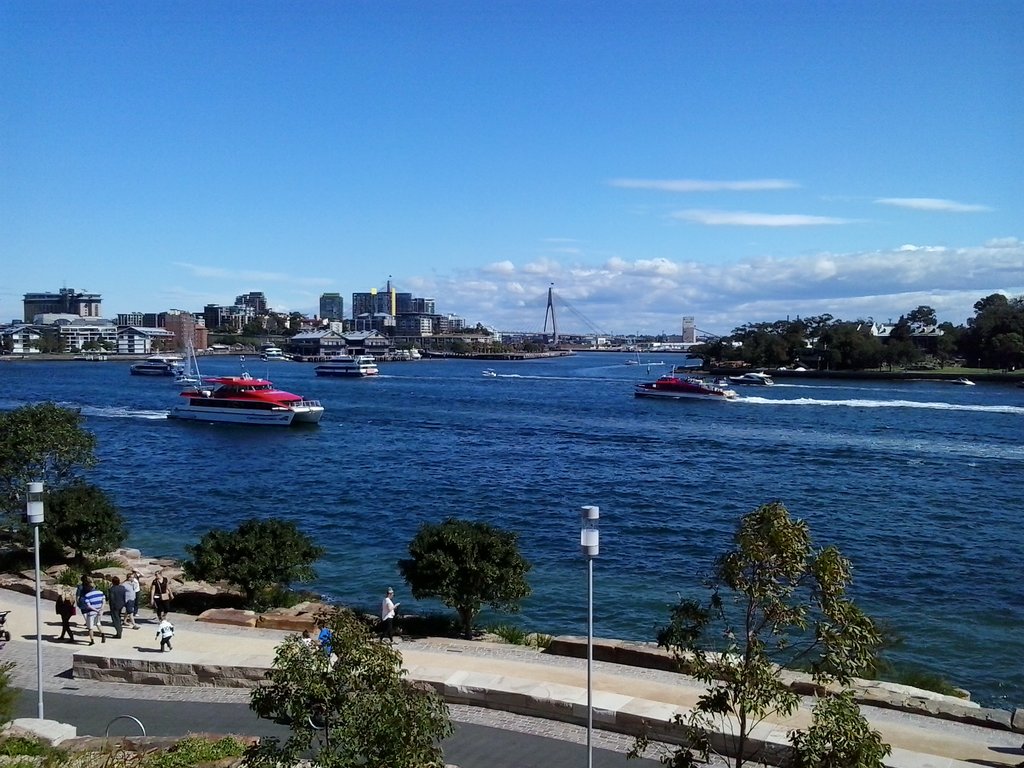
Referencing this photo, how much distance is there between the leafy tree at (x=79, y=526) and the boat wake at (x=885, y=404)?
58.9 m

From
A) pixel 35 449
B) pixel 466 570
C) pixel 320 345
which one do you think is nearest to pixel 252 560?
pixel 466 570

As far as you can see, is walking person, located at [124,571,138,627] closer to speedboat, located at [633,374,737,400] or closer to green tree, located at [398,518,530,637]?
green tree, located at [398,518,530,637]

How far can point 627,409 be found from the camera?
6675cm

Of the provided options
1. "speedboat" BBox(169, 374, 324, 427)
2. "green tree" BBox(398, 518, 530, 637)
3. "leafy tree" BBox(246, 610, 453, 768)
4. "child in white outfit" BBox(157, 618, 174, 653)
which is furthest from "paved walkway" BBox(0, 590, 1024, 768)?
"speedboat" BBox(169, 374, 324, 427)

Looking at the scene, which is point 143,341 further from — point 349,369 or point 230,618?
point 230,618

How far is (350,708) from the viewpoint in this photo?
5.26m

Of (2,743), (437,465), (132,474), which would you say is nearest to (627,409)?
(437,465)

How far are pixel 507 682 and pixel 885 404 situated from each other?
212ft

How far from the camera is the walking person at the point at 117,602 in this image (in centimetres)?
1274

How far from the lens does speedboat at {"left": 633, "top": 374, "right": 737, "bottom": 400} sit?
7331 centimetres

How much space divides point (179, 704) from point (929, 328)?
131724 millimetres

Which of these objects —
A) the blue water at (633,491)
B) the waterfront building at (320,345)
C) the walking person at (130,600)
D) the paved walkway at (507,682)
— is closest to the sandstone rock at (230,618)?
the paved walkway at (507,682)

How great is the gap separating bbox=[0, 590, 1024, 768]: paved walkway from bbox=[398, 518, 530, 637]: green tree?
928mm

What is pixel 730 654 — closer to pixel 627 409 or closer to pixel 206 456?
pixel 206 456
